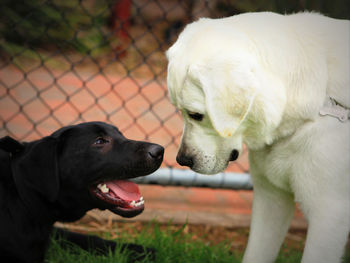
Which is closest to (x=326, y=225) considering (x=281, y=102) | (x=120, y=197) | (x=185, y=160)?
(x=281, y=102)

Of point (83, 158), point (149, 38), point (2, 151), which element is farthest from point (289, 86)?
point (149, 38)

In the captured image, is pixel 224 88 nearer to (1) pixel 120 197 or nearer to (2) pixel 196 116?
(2) pixel 196 116

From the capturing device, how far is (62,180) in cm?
232

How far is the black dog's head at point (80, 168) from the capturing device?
2268 millimetres

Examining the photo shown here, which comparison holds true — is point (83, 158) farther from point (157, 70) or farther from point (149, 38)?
point (149, 38)

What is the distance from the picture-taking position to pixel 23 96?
5.46 metres

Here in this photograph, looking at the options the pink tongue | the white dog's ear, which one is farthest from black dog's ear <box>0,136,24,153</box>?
the white dog's ear

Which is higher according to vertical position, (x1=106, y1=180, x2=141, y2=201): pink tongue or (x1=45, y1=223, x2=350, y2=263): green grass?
(x1=106, y1=180, x2=141, y2=201): pink tongue

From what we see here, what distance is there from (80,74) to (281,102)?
5342 mm

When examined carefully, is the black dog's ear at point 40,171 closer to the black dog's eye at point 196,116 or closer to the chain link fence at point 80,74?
the black dog's eye at point 196,116

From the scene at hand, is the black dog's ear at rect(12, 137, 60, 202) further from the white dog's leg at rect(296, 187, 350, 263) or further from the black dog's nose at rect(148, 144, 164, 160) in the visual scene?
the white dog's leg at rect(296, 187, 350, 263)

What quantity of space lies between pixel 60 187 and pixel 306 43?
140 centimetres

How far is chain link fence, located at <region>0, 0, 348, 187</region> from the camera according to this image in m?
4.74

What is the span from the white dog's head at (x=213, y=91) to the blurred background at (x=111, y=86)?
Result: 1.13m
